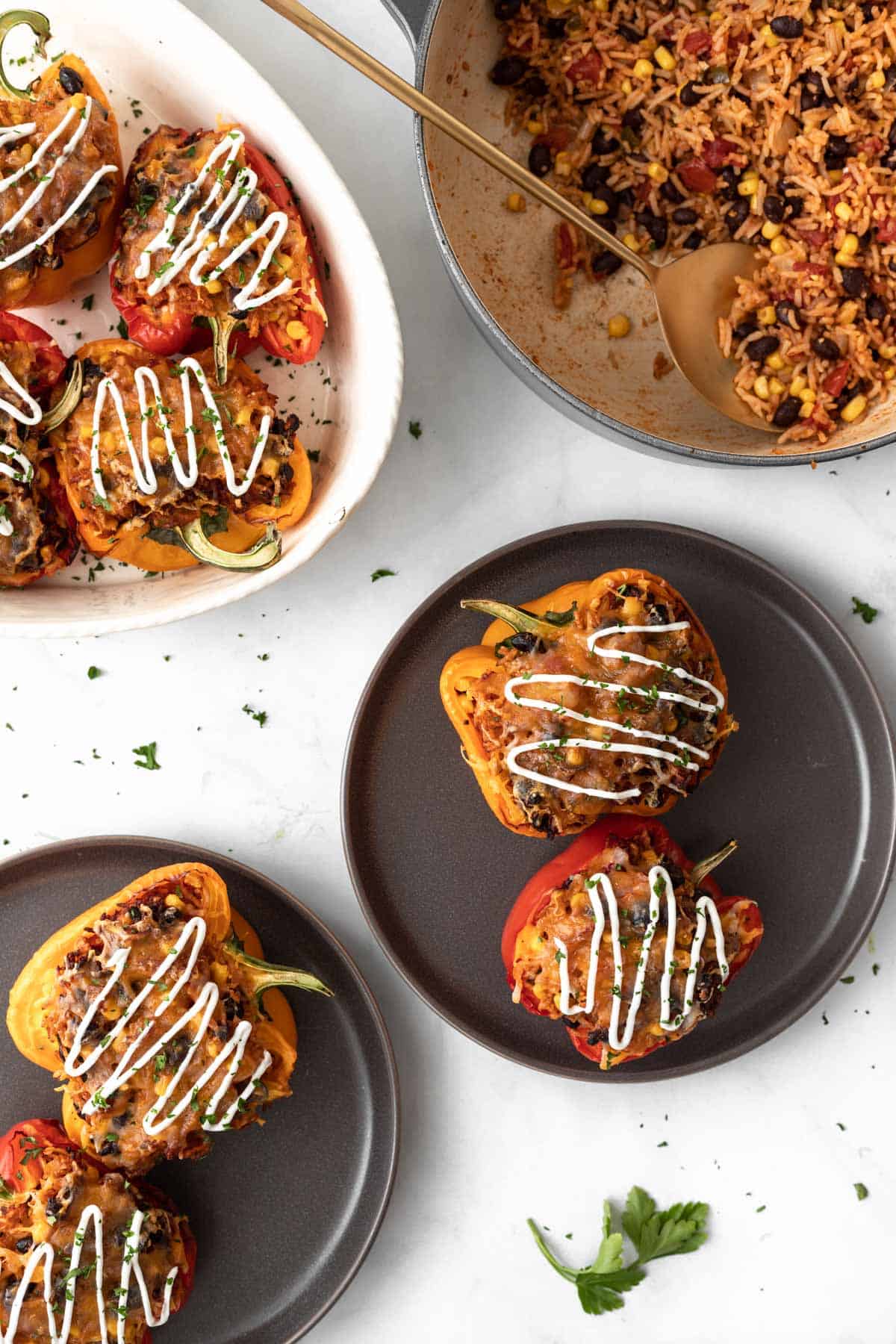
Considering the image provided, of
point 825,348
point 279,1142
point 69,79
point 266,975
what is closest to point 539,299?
point 825,348

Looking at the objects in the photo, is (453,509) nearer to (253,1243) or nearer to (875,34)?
(875,34)

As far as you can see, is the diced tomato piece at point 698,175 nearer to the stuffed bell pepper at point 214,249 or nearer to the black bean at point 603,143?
the black bean at point 603,143

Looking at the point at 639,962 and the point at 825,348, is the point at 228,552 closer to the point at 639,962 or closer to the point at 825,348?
the point at 639,962

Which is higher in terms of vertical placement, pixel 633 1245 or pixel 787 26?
pixel 787 26

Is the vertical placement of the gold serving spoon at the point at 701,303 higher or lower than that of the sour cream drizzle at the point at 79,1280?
higher

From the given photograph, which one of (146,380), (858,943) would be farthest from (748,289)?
(858,943)

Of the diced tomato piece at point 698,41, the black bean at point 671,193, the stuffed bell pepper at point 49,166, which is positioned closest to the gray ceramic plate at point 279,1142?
the stuffed bell pepper at point 49,166
